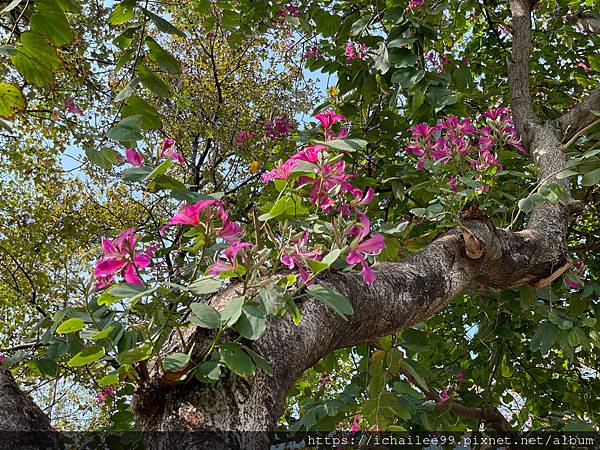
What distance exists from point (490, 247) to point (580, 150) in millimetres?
1551

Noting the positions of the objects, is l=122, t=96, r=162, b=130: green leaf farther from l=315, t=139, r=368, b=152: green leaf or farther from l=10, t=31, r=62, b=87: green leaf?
l=315, t=139, r=368, b=152: green leaf

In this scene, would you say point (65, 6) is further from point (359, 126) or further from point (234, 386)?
point (359, 126)

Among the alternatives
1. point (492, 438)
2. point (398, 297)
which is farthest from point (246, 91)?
point (398, 297)

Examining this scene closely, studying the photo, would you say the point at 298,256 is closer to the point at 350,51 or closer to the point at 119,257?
the point at 119,257

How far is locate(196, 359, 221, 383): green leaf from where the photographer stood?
846 mm

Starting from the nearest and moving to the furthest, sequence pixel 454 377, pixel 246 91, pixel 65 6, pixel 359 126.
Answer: pixel 65 6 → pixel 359 126 → pixel 454 377 → pixel 246 91

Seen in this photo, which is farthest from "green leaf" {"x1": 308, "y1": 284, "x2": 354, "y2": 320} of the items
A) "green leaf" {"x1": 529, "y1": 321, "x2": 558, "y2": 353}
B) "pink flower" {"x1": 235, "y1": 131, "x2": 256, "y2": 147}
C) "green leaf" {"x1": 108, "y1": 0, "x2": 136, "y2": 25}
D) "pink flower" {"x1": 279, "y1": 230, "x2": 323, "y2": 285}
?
"pink flower" {"x1": 235, "y1": 131, "x2": 256, "y2": 147}

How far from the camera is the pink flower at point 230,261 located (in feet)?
2.86

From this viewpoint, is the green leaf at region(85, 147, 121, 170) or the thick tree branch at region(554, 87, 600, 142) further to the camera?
the thick tree branch at region(554, 87, 600, 142)

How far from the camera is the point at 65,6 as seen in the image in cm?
134

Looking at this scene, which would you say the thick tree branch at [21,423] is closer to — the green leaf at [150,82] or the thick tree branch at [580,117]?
the green leaf at [150,82]

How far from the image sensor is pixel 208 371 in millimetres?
865

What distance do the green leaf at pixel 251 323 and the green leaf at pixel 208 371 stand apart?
7 cm

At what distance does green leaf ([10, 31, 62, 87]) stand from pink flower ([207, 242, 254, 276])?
653mm
